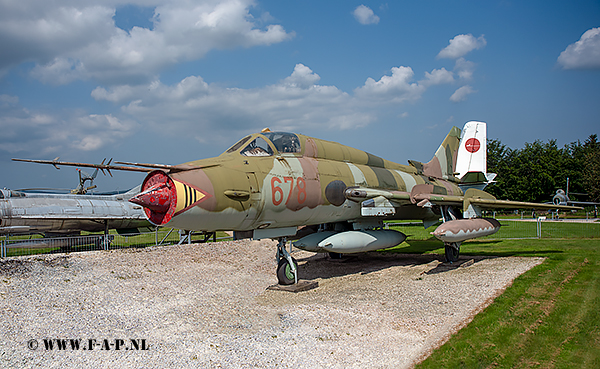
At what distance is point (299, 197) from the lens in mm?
8859

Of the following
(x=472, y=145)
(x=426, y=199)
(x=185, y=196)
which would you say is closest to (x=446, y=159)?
(x=472, y=145)

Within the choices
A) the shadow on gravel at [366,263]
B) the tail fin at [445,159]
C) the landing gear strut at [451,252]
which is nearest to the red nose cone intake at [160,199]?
the shadow on gravel at [366,263]

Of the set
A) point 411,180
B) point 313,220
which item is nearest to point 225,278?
point 313,220

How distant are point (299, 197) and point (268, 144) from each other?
1515mm

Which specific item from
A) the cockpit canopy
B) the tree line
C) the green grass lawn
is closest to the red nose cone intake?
the cockpit canopy

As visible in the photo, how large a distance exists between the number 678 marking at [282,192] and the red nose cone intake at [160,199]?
232 cm

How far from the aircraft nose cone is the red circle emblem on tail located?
14520 millimetres

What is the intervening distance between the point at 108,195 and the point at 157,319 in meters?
14.4

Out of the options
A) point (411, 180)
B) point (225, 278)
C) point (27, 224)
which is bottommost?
point (225, 278)

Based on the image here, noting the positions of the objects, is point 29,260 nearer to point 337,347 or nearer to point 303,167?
point 303,167

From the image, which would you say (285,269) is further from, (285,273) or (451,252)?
(451,252)

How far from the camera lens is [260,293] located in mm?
9312

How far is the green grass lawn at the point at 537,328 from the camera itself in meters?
5.08

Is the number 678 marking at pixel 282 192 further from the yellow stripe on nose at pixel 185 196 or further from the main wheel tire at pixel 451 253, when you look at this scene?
the main wheel tire at pixel 451 253
